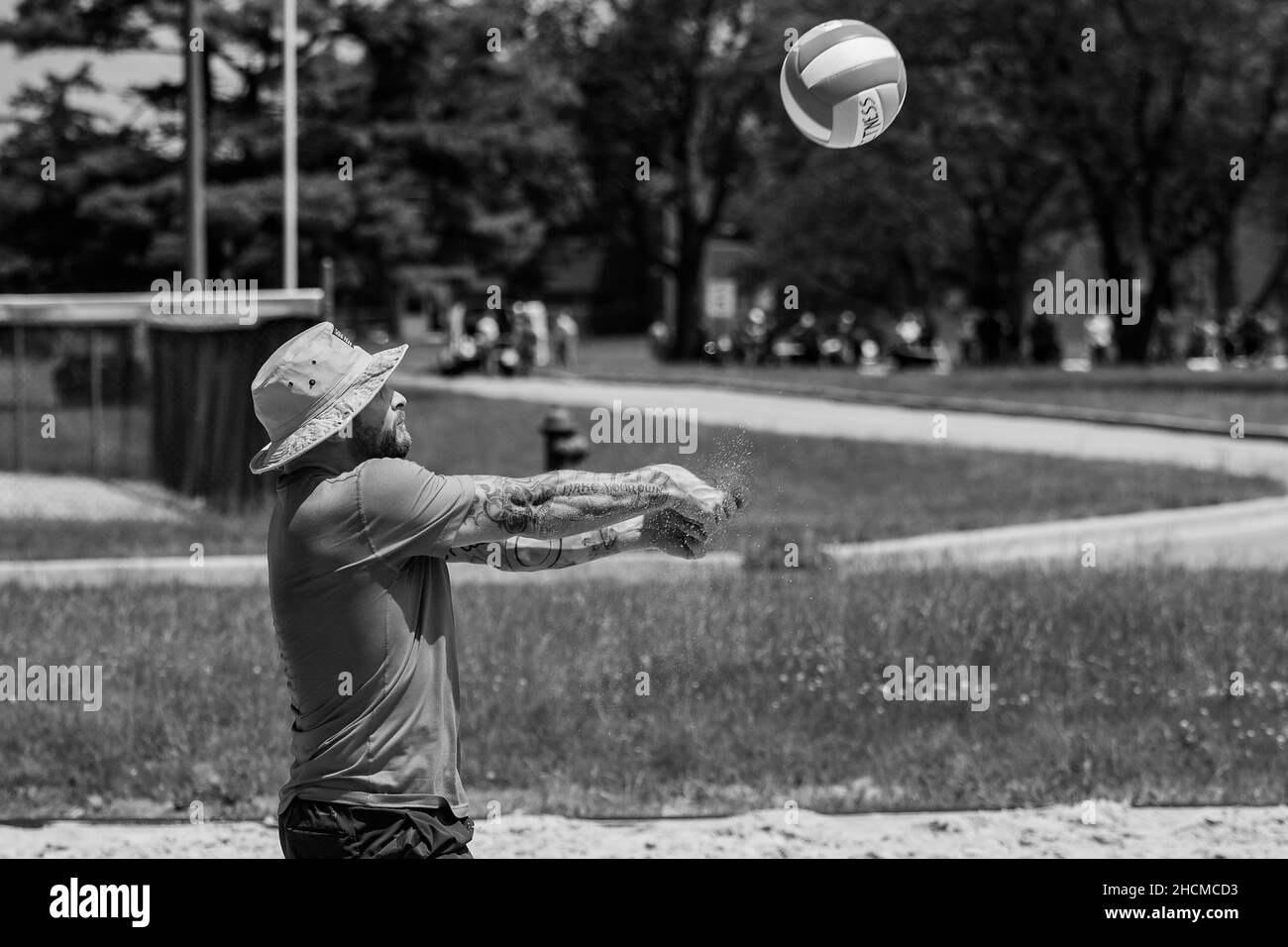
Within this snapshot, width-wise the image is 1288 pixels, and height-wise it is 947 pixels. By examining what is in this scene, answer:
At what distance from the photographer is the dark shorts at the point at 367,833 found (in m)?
4.07

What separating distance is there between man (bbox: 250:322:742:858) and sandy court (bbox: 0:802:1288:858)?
2.88 m

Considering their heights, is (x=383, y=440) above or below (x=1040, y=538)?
above

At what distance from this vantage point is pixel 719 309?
40.5m

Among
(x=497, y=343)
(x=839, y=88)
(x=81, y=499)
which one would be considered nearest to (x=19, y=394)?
(x=81, y=499)

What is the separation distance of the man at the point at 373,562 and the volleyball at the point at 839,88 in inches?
95.7

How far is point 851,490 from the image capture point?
60.4 feet

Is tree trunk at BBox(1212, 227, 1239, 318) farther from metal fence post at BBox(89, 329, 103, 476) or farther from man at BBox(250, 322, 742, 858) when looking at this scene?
man at BBox(250, 322, 742, 858)

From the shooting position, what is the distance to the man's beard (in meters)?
4.21

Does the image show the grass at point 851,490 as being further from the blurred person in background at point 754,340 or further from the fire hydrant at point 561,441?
the blurred person in background at point 754,340

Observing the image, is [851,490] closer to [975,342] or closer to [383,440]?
[383,440]

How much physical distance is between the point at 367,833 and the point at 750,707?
4.75m

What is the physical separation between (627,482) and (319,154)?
1008 inches
